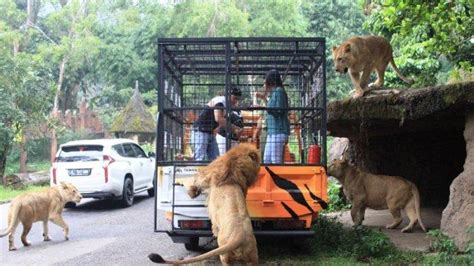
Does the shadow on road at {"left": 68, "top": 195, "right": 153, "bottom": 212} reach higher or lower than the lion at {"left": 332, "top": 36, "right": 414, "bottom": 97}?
lower

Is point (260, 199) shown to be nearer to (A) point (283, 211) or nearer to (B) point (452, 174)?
(A) point (283, 211)

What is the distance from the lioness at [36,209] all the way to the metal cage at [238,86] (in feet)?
10.1

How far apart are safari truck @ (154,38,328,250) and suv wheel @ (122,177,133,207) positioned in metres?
6.36

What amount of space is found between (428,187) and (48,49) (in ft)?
77.4

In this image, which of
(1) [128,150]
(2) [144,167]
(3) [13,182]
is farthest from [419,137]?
(3) [13,182]

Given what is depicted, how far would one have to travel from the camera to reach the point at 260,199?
303 inches

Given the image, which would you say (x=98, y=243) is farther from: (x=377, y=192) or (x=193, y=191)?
(x=377, y=192)

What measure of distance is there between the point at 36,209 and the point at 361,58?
6.14 metres

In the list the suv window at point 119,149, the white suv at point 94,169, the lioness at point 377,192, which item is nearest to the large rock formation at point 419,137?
the lioness at point 377,192

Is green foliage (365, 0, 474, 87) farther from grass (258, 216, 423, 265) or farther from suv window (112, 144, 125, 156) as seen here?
suv window (112, 144, 125, 156)

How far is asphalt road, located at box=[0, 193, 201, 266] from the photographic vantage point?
9.09 meters

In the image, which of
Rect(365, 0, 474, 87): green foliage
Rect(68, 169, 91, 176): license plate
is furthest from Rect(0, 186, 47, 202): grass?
Rect(365, 0, 474, 87): green foliage

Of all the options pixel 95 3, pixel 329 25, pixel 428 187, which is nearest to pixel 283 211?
pixel 428 187

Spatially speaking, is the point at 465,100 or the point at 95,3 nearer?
the point at 465,100
